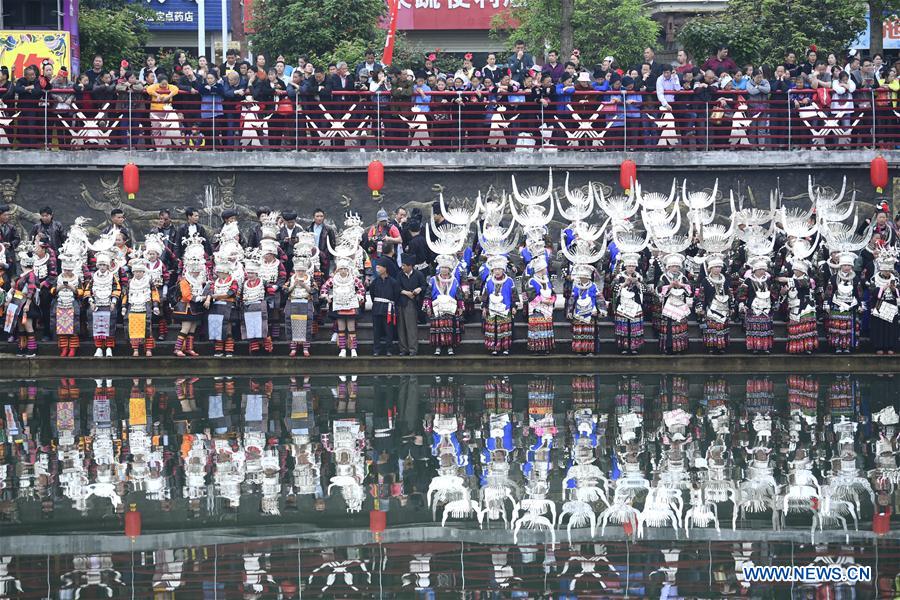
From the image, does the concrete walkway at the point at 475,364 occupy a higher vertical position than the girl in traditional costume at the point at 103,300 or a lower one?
lower

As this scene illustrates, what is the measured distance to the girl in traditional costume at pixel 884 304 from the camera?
57.4 feet

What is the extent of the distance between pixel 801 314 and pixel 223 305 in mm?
7406

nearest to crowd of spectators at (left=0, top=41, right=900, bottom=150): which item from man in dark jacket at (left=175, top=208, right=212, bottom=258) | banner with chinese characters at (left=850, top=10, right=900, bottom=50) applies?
man in dark jacket at (left=175, top=208, right=212, bottom=258)

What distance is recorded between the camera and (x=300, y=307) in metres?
17.5

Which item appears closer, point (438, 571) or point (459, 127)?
point (438, 571)

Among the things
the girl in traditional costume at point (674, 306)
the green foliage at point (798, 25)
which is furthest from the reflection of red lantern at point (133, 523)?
the green foliage at point (798, 25)

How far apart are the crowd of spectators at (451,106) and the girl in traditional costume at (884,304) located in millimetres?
3823

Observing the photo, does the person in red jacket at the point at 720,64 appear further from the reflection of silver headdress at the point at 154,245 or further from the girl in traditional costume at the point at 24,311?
the girl in traditional costume at the point at 24,311

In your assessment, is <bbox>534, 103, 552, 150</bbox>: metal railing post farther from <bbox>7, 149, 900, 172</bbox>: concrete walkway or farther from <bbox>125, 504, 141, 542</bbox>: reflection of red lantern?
<bbox>125, 504, 141, 542</bbox>: reflection of red lantern

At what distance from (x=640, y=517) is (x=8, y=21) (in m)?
23.1

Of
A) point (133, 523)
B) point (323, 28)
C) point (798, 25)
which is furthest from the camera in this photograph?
point (323, 28)

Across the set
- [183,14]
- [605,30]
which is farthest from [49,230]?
[183,14]

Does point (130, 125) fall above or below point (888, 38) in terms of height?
below

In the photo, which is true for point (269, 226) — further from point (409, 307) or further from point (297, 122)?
point (297, 122)
